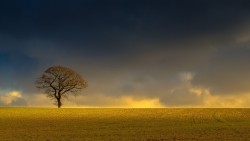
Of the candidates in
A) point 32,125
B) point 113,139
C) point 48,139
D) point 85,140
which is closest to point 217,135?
point 113,139

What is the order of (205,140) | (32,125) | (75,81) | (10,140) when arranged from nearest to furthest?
1. (205,140)
2. (10,140)
3. (32,125)
4. (75,81)

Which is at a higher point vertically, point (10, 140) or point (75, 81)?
point (75, 81)

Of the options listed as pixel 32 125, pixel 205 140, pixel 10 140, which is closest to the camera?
pixel 205 140

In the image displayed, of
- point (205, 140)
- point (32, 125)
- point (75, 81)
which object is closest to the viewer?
point (205, 140)

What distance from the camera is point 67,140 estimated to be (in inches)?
1406

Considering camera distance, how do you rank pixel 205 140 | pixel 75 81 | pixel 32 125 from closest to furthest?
pixel 205 140 → pixel 32 125 → pixel 75 81

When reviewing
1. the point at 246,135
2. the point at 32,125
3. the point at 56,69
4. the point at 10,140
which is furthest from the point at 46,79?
the point at 246,135

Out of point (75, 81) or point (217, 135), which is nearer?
point (217, 135)

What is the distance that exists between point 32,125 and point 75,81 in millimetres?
33970

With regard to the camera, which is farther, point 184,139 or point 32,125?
point 32,125

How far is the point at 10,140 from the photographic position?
36656mm

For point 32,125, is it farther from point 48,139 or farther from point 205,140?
point 205,140

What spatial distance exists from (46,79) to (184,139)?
5631 cm

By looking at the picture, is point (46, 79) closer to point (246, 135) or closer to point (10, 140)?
point (10, 140)
